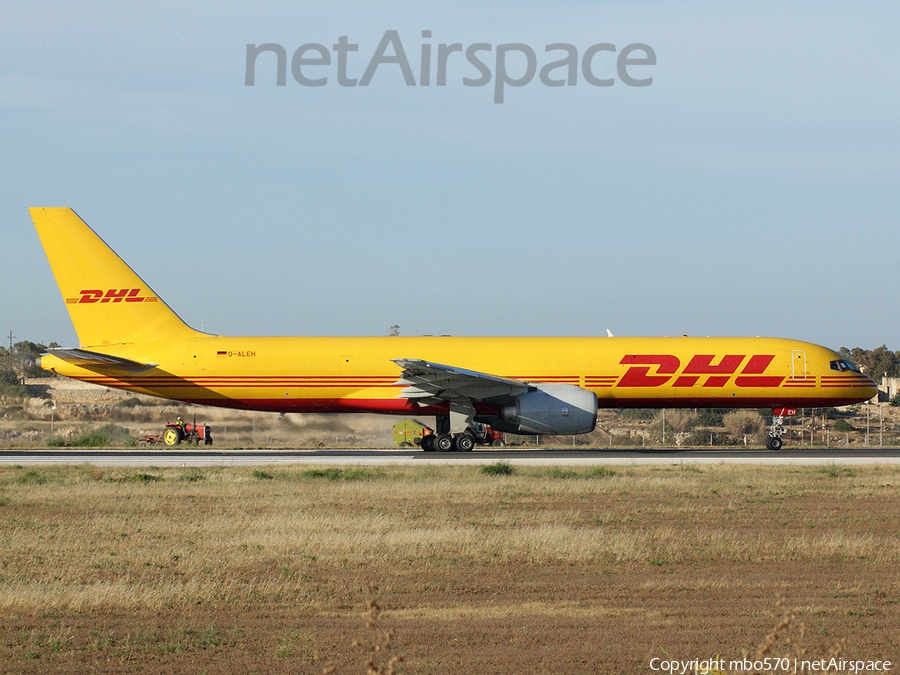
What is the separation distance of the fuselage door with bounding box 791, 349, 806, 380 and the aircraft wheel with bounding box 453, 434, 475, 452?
40.3 feet

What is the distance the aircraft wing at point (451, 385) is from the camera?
31234mm

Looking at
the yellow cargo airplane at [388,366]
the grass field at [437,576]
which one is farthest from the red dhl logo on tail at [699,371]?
the grass field at [437,576]

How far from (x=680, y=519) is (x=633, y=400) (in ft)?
58.6

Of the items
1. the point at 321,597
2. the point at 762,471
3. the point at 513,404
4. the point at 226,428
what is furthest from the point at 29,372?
the point at 321,597

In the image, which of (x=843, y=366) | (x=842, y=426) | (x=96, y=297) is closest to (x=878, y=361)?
(x=842, y=426)

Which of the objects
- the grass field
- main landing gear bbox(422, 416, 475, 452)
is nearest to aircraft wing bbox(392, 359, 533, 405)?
main landing gear bbox(422, 416, 475, 452)

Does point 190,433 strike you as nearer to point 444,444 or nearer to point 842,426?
point 444,444

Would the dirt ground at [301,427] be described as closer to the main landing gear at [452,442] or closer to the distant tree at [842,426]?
the distant tree at [842,426]

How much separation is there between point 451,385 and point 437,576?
2037cm

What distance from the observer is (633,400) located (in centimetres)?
3472

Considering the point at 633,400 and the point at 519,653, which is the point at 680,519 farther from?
the point at 633,400

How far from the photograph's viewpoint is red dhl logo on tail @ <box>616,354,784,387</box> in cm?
3431

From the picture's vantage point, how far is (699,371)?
114 ft

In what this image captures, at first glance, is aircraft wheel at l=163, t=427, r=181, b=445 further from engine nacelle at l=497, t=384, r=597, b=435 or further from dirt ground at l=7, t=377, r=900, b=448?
engine nacelle at l=497, t=384, r=597, b=435
